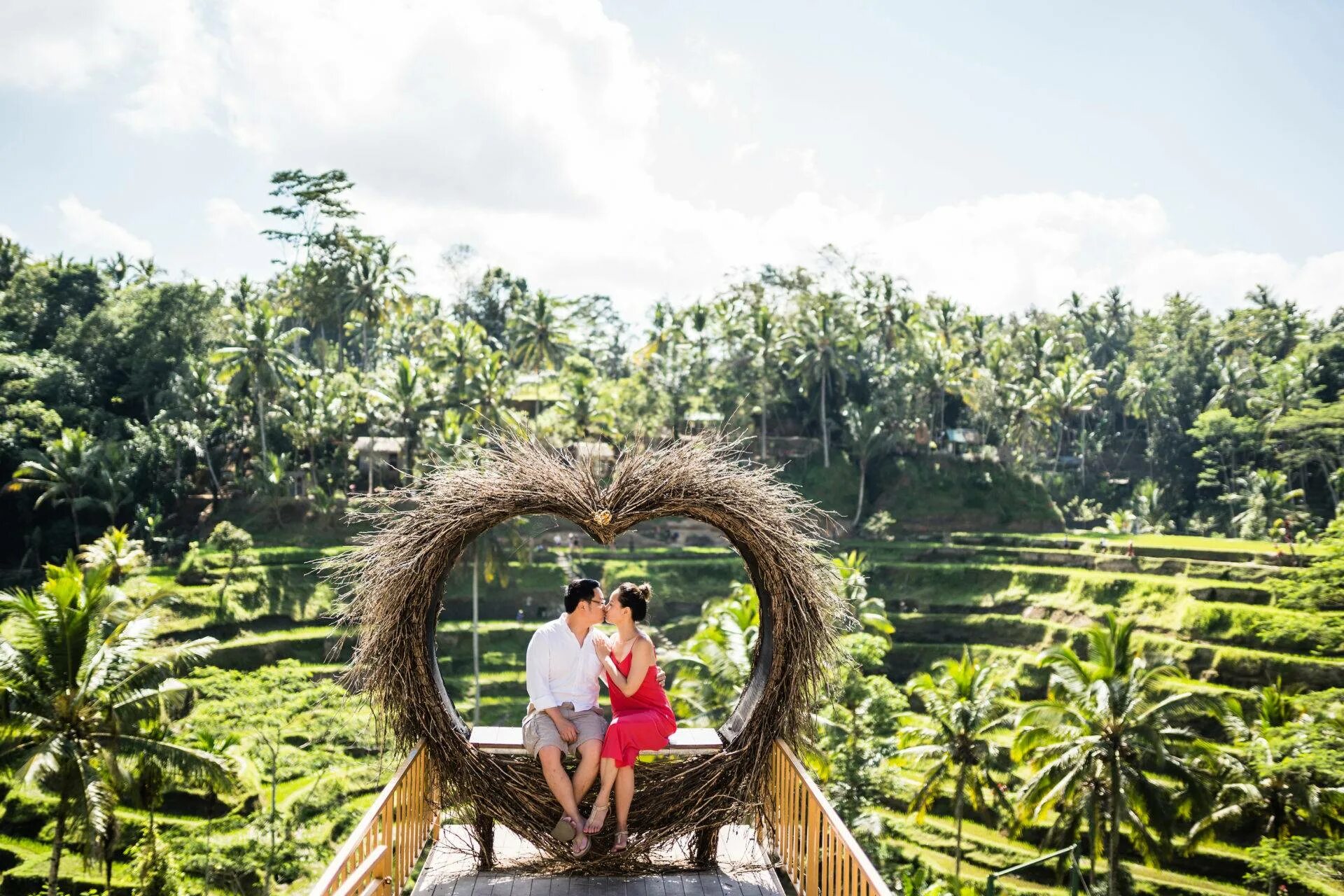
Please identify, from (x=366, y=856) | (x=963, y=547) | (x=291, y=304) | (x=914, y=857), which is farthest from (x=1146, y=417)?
(x=366, y=856)

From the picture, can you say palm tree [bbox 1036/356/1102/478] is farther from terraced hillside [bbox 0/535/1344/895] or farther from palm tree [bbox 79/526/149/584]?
palm tree [bbox 79/526/149/584]

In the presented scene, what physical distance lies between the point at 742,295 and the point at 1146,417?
22651mm

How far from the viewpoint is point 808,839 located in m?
5.50

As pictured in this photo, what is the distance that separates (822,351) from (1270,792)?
28358mm

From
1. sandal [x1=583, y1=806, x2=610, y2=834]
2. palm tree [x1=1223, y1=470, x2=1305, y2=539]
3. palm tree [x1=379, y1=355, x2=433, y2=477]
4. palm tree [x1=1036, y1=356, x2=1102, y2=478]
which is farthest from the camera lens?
palm tree [x1=1036, y1=356, x2=1102, y2=478]

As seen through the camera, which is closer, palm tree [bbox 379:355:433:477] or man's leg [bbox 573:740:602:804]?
man's leg [bbox 573:740:602:804]

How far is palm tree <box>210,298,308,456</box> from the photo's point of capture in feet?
123

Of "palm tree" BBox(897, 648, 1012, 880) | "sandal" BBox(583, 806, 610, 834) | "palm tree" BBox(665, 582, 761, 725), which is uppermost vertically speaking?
"sandal" BBox(583, 806, 610, 834)

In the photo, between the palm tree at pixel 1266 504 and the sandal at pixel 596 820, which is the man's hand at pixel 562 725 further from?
the palm tree at pixel 1266 504

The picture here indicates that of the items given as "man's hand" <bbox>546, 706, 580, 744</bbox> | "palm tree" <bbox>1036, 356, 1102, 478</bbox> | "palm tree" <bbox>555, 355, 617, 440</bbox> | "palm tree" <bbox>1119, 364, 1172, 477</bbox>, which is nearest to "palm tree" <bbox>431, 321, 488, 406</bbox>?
"palm tree" <bbox>555, 355, 617, 440</bbox>

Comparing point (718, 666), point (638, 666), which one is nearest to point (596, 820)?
point (638, 666)

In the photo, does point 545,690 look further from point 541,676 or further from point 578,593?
point 578,593

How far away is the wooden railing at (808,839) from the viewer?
452 centimetres

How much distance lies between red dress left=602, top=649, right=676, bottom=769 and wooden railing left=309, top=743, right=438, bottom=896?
1068 millimetres
